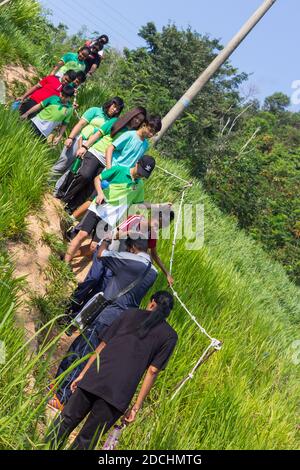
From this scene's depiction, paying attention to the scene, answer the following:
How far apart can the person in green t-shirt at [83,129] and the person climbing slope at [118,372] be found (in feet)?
9.17

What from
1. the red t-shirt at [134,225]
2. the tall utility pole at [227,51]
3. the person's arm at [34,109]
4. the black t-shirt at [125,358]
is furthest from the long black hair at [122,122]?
the tall utility pole at [227,51]

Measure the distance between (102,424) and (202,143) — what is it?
10.6 m

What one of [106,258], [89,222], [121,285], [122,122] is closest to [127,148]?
[122,122]

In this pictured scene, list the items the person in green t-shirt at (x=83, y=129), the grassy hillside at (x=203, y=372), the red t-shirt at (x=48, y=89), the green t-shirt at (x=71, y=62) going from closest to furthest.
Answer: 1. the grassy hillside at (x=203, y=372)
2. the person in green t-shirt at (x=83, y=129)
3. the red t-shirt at (x=48, y=89)
4. the green t-shirt at (x=71, y=62)

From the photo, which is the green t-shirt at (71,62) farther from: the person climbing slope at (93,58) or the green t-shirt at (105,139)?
the green t-shirt at (105,139)

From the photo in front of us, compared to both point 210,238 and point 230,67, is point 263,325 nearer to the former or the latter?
point 210,238

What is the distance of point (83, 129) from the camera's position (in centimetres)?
549

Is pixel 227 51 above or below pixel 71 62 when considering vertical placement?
above

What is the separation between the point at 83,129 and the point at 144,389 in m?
3.21

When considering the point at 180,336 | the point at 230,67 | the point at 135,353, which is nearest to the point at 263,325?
the point at 180,336

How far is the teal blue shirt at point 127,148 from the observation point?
4.74 metres

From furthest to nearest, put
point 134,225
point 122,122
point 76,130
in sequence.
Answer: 1. point 76,130
2. point 122,122
3. point 134,225

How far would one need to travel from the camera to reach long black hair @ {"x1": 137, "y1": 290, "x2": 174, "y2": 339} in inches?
115

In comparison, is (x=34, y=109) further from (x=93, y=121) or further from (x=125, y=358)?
(x=125, y=358)
